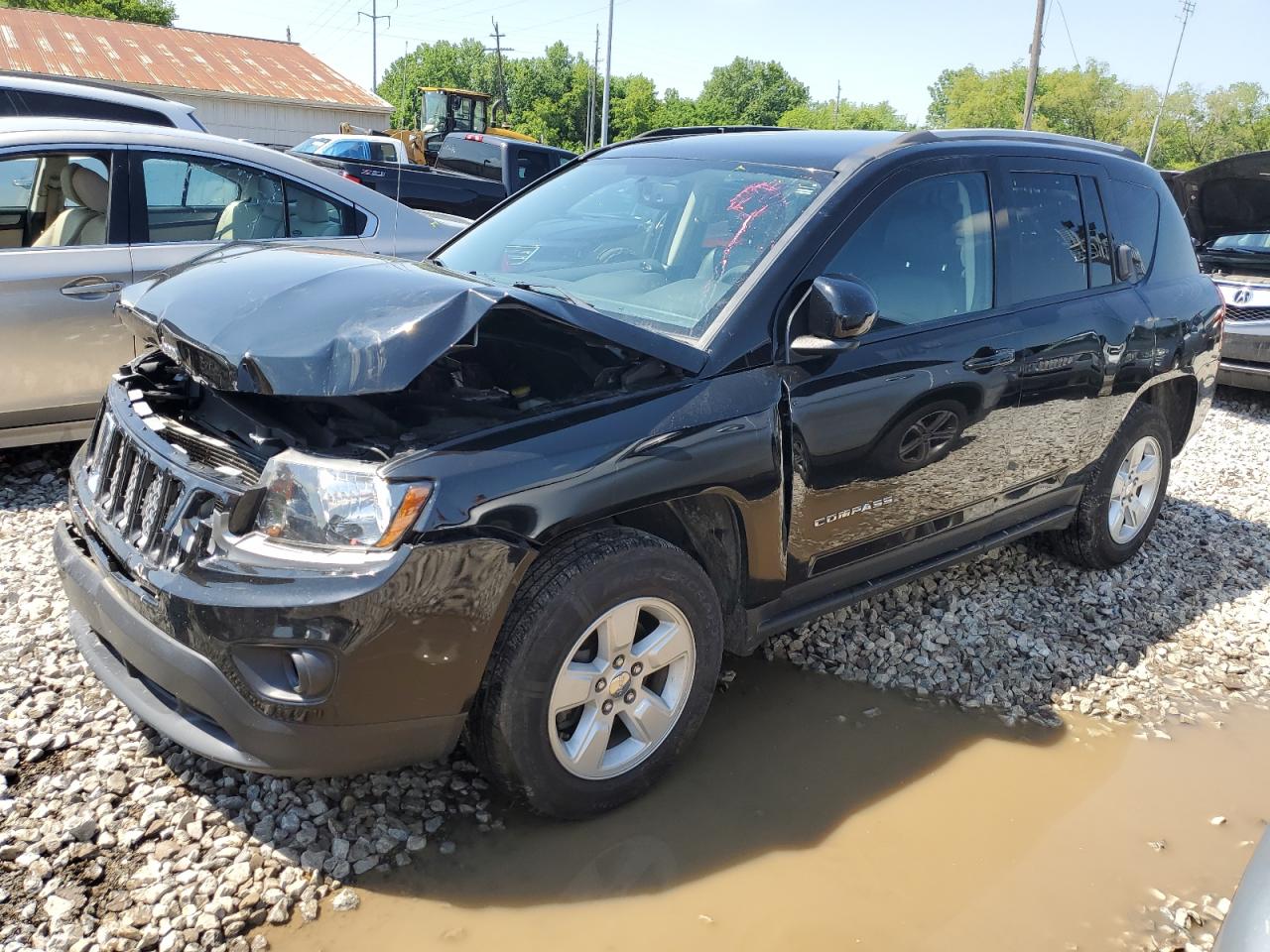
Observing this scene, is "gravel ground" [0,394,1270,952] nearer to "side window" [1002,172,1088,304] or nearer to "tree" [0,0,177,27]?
"side window" [1002,172,1088,304]

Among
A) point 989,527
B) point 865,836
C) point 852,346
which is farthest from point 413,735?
point 989,527

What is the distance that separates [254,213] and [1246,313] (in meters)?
8.05

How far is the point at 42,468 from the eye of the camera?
511cm

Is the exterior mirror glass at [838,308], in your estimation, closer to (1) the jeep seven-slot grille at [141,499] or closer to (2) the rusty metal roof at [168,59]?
(1) the jeep seven-slot grille at [141,499]

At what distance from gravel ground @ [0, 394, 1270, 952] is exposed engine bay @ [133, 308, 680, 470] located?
101cm

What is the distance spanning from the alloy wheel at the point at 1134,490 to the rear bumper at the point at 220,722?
3.54 m

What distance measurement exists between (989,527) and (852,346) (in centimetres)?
129

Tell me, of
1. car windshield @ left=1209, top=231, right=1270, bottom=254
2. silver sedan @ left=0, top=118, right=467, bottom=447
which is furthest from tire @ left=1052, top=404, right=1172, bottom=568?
car windshield @ left=1209, top=231, right=1270, bottom=254

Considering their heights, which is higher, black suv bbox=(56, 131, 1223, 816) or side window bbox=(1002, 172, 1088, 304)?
side window bbox=(1002, 172, 1088, 304)

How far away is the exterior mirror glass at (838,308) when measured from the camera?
9.33 feet

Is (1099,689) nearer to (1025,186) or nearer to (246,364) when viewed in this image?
(1025,186)

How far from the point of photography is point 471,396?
262cm

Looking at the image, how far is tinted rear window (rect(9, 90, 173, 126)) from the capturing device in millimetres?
6926

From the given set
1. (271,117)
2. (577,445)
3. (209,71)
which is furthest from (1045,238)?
(209,71)
